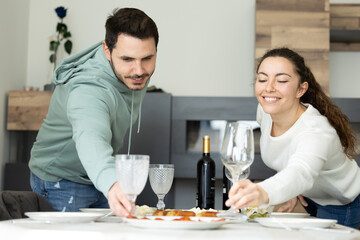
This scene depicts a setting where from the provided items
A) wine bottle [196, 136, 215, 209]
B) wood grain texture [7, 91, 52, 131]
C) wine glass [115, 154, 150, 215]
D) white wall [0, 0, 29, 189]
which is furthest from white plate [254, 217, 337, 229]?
white wall [0, 0, 29, 189]

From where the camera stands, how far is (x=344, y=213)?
184 centimetres

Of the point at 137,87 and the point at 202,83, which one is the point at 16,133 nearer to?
the point at 202,83

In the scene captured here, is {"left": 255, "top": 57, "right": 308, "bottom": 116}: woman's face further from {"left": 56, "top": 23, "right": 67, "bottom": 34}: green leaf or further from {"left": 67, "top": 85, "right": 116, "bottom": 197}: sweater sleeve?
{"left": 56, "top": 23, "right": 67, "bottom": 34}: green leaf

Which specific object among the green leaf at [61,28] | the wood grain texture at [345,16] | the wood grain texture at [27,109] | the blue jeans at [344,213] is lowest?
the blue jeans at [344,213]

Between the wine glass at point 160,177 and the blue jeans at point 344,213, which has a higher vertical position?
the wine glass at point 160,177

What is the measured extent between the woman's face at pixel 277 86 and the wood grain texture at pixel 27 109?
2094mm

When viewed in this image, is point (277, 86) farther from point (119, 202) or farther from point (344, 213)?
point (119, 202)

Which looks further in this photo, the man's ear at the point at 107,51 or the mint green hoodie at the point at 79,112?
the man's ear at the point at 107,51

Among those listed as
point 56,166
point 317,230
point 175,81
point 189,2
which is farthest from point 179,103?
point 317,230

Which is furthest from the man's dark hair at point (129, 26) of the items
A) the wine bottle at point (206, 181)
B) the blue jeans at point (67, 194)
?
the blue jeans at point (67, 194)

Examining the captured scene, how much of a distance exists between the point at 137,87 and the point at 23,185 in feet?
6.87

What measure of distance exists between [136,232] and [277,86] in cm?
97

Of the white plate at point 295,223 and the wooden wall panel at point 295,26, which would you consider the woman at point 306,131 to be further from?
the wooden wall panel at point 295,26

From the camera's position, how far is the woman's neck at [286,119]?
5.75 feet
